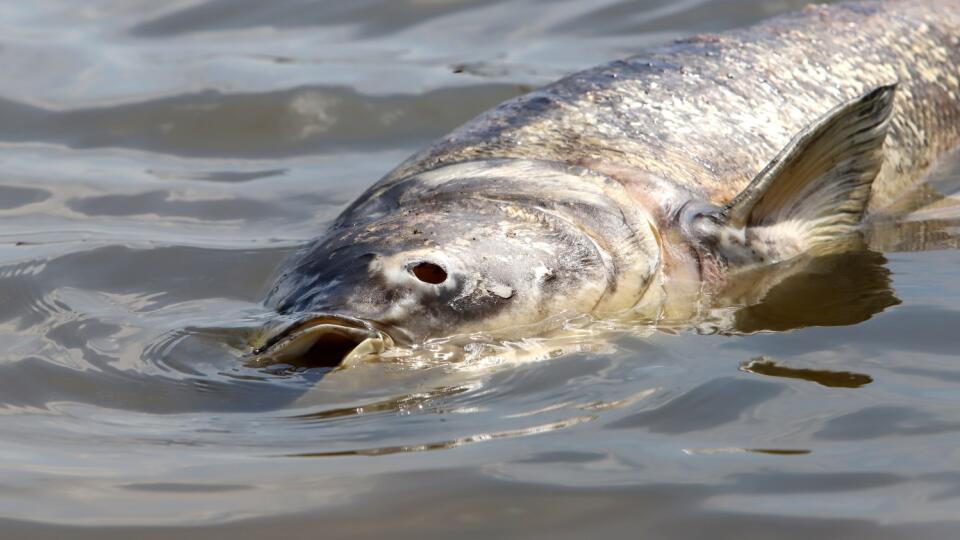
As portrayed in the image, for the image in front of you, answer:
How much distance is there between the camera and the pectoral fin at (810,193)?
4.84 m

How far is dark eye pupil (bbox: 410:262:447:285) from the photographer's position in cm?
420

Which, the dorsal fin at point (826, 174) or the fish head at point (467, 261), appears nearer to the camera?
the fish head at point (467, 261)

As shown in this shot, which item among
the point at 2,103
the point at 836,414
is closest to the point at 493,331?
the point at 836,414

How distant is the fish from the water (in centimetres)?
18

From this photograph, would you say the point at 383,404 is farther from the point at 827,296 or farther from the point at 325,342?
the point at 827,296

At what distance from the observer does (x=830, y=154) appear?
4965 millimetres

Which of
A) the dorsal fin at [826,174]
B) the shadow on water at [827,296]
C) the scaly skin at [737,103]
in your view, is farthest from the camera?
the scaly skin at [737,103]

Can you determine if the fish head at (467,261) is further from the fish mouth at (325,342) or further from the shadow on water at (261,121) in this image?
the shadow on water at (261,121)

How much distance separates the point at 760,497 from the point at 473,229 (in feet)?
5.05

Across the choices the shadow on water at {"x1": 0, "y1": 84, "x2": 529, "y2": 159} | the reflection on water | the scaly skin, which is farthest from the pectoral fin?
the shadow on water at {"x1": 0, "y1": 84, "x2": 529, "y2": 159}

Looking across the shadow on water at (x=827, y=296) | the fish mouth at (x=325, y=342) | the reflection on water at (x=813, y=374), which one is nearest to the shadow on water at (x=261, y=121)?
the shadow on water at (x=827, y=296)

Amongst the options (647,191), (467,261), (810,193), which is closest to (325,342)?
(467,261)

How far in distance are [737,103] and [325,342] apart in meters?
2.14

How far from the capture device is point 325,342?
4023 mm
